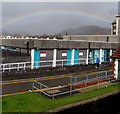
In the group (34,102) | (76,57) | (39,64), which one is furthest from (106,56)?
(34,102)

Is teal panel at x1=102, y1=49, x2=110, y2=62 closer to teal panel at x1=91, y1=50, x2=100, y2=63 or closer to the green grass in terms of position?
teal panel at x1=91, y1=50, x2=100, y2=63

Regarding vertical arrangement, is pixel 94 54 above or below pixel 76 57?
above

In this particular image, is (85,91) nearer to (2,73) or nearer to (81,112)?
(81,112)

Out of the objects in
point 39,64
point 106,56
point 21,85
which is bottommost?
point 21,85

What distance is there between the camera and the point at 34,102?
8.11m

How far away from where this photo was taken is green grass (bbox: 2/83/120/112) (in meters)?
7.29

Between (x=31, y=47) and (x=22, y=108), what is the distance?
382 inches

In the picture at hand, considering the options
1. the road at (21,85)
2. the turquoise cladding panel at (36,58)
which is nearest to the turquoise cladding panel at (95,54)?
the turquoise cladding panel at (36,58)

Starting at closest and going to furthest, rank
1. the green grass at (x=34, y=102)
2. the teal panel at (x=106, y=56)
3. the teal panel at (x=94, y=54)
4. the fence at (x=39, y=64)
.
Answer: the green grass at (x=34, y=102) < the fence at (x=39, y=64) < the teal panel at (x=94, y=54) < the teal panel at (x=106, y=56)

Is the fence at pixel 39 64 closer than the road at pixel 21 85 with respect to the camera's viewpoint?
No

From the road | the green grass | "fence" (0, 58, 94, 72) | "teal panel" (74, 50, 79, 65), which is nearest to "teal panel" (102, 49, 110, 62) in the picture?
"fence" (0, 58, 94, 72)

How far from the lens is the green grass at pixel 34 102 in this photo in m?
7.29

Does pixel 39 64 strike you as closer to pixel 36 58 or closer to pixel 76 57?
pixel 36 58

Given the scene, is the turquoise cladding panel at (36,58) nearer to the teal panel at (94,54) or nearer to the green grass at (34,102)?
the green grass at (34,102)
